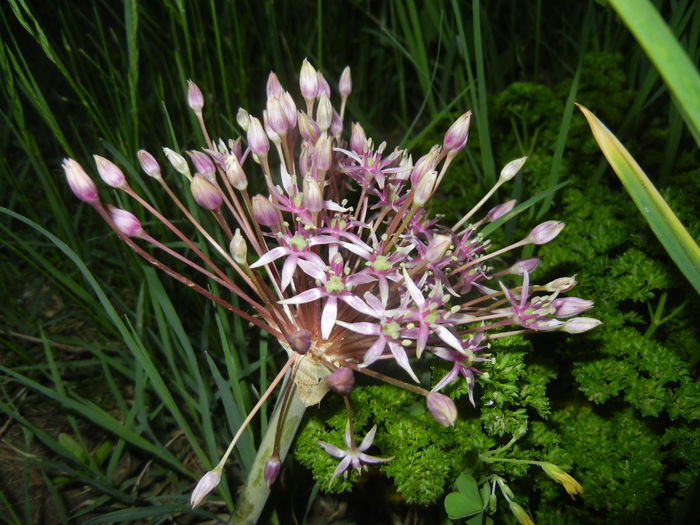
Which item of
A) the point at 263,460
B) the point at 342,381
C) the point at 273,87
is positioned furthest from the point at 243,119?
the point at 263,460

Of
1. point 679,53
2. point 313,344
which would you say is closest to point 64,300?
point 313,344

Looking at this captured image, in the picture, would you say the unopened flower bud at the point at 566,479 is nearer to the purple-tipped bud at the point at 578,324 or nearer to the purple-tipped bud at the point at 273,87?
the purple-tipped bud at the point at 578,324

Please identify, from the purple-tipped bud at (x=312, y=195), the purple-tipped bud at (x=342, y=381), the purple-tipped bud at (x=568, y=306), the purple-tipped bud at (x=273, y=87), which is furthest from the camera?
the purple-tipped bud at (x=273, y=87)

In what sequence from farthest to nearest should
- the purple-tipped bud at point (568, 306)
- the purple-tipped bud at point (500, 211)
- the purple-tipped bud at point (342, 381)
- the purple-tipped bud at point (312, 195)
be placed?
the purple-tipped bud at point (500, 211), the purple-tipped bud at point (568, 306), the purple-tipped bud at point (312, 195), the purple-tipped bud at point (342, 381)

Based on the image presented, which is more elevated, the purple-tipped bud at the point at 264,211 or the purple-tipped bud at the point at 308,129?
the purple-tipped bud at the point at 308,129

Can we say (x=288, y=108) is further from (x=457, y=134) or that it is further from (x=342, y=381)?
(x=342, y=381)

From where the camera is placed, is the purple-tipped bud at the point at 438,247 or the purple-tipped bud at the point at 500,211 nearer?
the purple-tipped bud at the point at 438,247

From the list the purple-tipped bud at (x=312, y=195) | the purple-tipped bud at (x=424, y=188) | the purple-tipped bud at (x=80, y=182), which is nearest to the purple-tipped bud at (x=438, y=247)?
the purple-tipped bud at (x=424, y=188)
